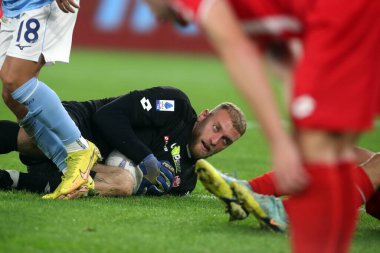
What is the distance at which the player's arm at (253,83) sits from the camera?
7.34ft

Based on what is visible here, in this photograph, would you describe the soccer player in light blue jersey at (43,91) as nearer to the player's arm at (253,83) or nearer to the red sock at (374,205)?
the red sock at (374,205)

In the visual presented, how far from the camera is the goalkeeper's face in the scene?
4703mm

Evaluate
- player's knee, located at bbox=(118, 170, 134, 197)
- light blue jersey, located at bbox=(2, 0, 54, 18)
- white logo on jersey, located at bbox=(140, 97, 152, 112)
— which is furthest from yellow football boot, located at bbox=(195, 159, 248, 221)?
light blue jersey, located at bbox=(2, 0, 54, 18)

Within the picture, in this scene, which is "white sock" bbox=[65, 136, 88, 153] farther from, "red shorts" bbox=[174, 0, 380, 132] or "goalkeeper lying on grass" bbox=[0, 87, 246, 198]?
"red shorts" bbox=[174, 0, 380, 132]

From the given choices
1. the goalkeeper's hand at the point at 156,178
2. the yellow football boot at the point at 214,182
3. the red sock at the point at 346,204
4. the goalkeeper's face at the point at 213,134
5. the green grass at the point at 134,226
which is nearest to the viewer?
the red sock at the point at 346,204

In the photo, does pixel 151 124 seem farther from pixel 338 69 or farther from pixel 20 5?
pixel 338 69

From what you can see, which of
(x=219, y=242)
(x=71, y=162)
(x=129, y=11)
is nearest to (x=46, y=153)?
(x=71, y=162)

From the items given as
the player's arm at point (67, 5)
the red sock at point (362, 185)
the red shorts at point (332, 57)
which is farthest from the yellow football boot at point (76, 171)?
the red shorts at point (332, 57)

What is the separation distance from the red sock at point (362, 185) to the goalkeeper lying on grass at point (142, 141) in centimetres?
111

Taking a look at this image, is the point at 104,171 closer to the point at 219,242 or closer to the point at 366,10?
the point at 219,242

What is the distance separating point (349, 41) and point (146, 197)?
2.59 meters

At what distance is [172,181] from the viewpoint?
15.8 feet

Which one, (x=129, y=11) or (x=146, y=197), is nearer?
(x=146, y=197)

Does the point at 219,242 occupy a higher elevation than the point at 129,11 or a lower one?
higher
